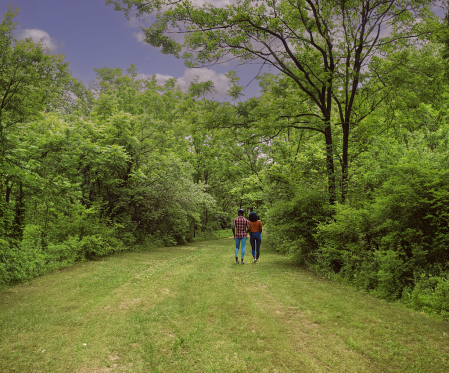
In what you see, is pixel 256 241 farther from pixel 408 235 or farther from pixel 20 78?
pixel 20 78

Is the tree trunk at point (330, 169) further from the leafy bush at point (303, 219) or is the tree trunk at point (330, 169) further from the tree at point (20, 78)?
the tree at point (20, 78)

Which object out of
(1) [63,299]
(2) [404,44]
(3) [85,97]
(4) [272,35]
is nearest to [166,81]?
(3) [85,97]

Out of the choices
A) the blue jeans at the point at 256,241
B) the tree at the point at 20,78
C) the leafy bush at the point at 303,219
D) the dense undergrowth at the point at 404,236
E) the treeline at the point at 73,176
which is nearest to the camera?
the dense undergrowth at the point at 404,236

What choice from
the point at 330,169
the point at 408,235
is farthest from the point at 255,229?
the point at 408,235

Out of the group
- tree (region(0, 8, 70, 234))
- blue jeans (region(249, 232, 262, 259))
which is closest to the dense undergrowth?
blue jeans (region(249, 232, 262, 259))

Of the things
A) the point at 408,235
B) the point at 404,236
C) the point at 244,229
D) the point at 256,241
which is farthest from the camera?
the point at 256,241

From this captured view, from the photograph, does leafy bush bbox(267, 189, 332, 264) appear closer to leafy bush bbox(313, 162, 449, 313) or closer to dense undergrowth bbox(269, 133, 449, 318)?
dense undergrowth bbox(269, 133, 449, 318)

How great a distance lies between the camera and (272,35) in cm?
1111

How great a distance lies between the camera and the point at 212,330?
14.7ft

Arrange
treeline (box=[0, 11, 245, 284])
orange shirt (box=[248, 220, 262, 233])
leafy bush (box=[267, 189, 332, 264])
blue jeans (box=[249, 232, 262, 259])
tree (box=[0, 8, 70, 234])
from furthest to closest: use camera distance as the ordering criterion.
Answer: tree (box=[0, 8, 70, 234])
blue jeans (box=[249, 232, 262, 259])
orange shirt (box=[248, 220, 262, 233])
leafy bush (box=[267, 189, 332, 264])
treeline (box=[0, 11, 245, 284])

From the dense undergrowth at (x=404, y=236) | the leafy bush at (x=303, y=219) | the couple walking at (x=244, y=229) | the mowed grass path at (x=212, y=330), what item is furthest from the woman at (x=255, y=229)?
the mowed grass path at (x=212, y=330)

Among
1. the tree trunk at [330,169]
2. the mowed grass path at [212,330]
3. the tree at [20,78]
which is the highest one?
the tree at [20,78]

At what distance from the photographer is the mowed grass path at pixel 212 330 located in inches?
139

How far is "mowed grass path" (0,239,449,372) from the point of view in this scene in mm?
3539
